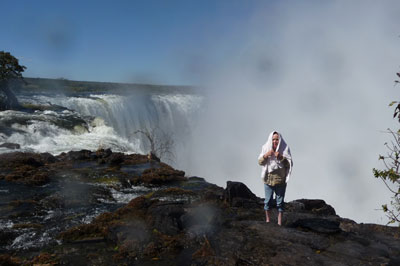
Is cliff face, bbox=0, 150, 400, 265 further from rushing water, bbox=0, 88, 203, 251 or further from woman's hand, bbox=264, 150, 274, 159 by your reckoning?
woman's hand, bbox=264, 150, 274, 159

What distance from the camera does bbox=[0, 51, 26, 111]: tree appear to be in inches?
996

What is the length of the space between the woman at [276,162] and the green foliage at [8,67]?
86.3 feet

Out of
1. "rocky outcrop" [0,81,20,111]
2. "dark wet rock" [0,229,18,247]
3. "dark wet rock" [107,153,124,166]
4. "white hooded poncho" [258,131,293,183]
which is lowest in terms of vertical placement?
"dark wet rock" [0,229,18,247]

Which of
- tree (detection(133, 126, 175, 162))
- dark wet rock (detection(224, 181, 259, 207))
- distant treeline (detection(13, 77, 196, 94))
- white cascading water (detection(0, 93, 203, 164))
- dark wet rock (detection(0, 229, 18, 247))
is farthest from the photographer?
distant treeline (detection(13, 77, 196, 94))

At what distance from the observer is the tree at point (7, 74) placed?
25.3 metres

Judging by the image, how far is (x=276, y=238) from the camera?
6.20 meters

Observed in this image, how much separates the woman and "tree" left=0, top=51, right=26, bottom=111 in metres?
25.7

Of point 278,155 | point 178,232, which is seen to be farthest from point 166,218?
point 278,155

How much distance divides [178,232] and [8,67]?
2609 centimetres

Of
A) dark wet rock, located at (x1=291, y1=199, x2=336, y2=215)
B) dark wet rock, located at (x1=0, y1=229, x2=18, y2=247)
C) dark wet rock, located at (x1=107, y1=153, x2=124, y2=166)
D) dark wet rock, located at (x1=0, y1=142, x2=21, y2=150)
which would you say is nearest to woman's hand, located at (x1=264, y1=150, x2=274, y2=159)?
dark wet rock, located at (x1=291, y1=199, x2=336, y2=215)

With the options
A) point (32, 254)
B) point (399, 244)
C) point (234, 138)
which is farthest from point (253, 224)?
point (234, 138)

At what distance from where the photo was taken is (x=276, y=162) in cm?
624

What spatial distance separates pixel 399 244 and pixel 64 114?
25.7m

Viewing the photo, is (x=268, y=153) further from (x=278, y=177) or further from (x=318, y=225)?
(x=318, y=225)
